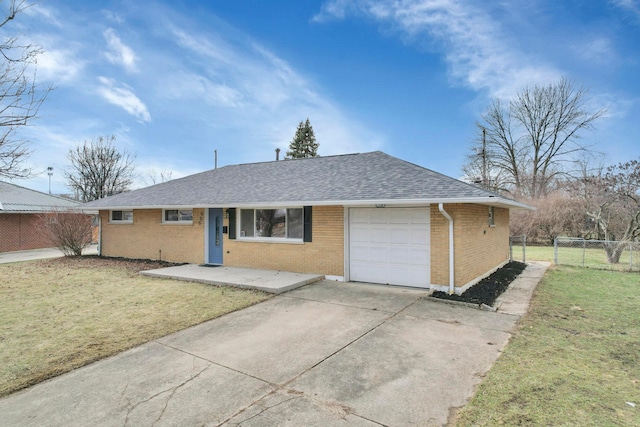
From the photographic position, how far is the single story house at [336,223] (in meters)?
7.80

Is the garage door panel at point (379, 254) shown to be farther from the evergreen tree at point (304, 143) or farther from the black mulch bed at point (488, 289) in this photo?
the evergreen tree at point (304, 143)

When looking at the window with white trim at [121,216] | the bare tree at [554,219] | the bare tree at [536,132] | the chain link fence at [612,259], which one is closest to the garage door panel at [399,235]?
the chain link fence at [612,259]

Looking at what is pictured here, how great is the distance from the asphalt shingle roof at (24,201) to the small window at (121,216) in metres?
5.29

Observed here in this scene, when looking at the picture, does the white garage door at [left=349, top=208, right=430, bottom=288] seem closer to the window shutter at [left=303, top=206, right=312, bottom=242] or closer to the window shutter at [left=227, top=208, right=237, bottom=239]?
the window shutter at [left=303, top=206, right=312, bottom=242]

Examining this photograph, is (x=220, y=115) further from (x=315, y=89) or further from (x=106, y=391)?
(x=106, y=391)

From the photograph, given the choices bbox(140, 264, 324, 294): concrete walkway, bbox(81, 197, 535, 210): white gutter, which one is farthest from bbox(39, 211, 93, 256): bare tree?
bbox(140, 264, 324, 294): concrete walkway

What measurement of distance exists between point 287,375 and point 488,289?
638 centimetres

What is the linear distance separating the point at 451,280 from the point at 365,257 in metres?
2.34

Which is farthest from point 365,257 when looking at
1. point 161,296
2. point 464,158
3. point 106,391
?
point 464,158

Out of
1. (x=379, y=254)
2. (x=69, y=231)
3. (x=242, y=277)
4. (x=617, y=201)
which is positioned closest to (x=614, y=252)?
(x=617, y=201)

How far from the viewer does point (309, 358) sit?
4309 millimetres

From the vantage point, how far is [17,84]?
4.90 metres

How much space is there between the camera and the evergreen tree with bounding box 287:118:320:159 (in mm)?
42531

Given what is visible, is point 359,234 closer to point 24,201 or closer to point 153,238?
point 153,238
